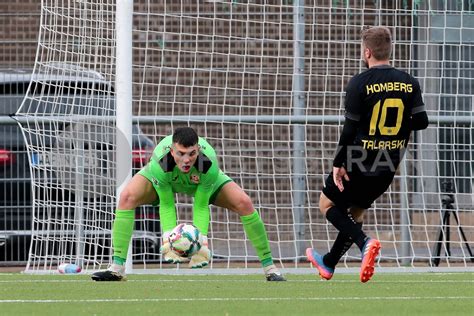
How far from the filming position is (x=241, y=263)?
1320 centimetres

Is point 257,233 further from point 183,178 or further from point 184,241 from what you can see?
point 184,241

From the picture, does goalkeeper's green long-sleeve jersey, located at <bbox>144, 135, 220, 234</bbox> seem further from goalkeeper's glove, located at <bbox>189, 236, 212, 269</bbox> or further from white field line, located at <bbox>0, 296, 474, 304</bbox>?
white field line, located at <bbox>0, 296, 474, 304</bbox>

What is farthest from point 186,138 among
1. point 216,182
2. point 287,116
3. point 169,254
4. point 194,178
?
point 287,116

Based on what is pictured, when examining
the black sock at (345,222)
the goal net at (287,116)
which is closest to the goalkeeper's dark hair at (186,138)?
the black sock at (345,222)

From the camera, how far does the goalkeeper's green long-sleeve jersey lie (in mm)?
9188

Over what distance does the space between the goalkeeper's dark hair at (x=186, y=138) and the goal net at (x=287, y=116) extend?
9.53ft

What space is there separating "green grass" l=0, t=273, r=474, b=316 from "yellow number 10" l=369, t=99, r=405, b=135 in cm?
101

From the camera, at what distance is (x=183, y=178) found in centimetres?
923

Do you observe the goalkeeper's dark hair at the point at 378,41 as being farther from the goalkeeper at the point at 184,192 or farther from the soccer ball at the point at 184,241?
the soccer ball at the point at 184,241

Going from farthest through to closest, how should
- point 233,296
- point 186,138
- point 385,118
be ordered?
point 385,118
point 186,138
point 233,296

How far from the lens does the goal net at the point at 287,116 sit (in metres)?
12.0

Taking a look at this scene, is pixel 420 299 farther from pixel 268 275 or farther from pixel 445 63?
pixel 445 63

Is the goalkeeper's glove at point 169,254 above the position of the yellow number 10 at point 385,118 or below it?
below

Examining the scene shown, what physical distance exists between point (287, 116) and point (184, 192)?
8.88 feet
